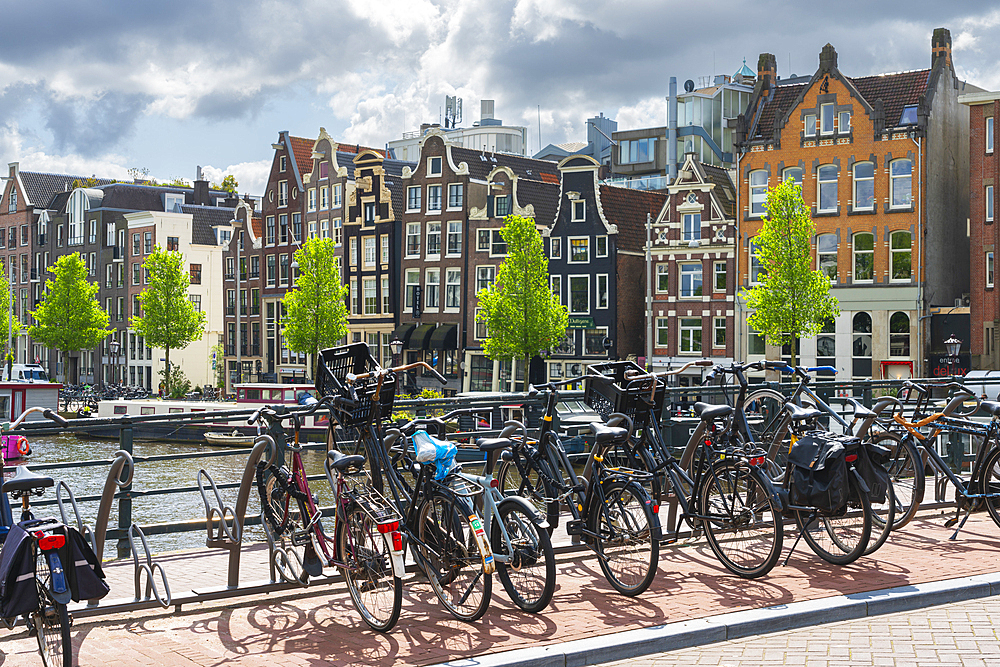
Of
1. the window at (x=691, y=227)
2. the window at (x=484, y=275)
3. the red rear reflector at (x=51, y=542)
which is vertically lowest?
the red rear reflector at (x=51, y=542)

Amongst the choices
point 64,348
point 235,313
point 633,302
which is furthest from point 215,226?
point 633,302

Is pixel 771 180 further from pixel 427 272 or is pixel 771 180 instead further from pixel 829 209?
pixel 427 272

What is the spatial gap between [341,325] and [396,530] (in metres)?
Result: 42.1

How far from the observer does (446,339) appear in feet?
157

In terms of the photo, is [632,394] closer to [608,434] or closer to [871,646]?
[608,434]

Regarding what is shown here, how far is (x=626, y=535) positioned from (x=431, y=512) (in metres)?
1.24

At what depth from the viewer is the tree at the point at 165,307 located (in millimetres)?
52062

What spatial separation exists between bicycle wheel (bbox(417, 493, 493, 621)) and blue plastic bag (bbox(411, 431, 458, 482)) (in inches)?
7.1

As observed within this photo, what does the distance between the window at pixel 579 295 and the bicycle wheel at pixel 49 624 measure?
3966 centimetres

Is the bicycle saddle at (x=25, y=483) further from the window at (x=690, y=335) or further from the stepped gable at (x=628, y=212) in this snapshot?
the stepped gable at (x=628, y=212)

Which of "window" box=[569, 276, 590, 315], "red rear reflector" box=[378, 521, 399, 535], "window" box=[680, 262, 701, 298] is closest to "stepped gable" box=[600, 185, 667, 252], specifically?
"window" box=[569, 276, 590, 315]

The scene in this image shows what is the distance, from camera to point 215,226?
64.7 metres

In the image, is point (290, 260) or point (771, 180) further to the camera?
point (290, 260)

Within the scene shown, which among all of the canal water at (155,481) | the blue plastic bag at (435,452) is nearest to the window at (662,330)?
the canal water at (155,481)
